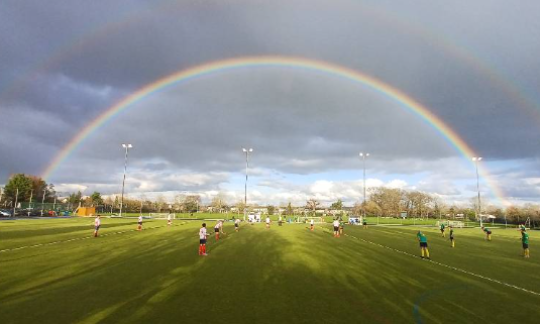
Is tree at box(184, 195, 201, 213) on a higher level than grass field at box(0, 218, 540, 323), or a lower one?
higher

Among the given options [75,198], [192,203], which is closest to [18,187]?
[75,198]

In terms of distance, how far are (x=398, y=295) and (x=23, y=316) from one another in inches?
441

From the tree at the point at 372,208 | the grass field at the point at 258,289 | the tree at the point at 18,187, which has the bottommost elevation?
the grass field at the point at 258,289

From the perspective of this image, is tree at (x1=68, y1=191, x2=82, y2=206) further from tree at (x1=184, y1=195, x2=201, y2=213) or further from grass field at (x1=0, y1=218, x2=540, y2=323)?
grass field at (x1=0, y1=218, x2=540, y2=323)

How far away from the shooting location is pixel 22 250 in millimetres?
20938

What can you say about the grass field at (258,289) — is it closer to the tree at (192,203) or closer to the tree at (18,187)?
the tree at (18,187)

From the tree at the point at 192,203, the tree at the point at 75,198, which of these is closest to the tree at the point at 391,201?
the tree at the point at 192,203

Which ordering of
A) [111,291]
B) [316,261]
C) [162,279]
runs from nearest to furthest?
[111,291] < [162,279] < [316,261]

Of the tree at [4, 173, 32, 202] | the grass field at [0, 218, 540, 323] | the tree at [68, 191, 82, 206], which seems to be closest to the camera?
the grass field at [0, 218, 540, 323]

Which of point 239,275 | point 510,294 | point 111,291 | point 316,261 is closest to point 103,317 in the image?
point 111,291

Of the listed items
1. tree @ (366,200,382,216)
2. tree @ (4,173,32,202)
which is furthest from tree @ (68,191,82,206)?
tree @ (366,200,382,216)

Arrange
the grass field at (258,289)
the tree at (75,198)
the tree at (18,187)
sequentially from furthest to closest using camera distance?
the tree at (75,198)
the tree at (18,187)
the grass field at (258,289)

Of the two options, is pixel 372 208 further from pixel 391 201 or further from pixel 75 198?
pixel 75 198

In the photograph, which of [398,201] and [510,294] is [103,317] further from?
[398,201]
